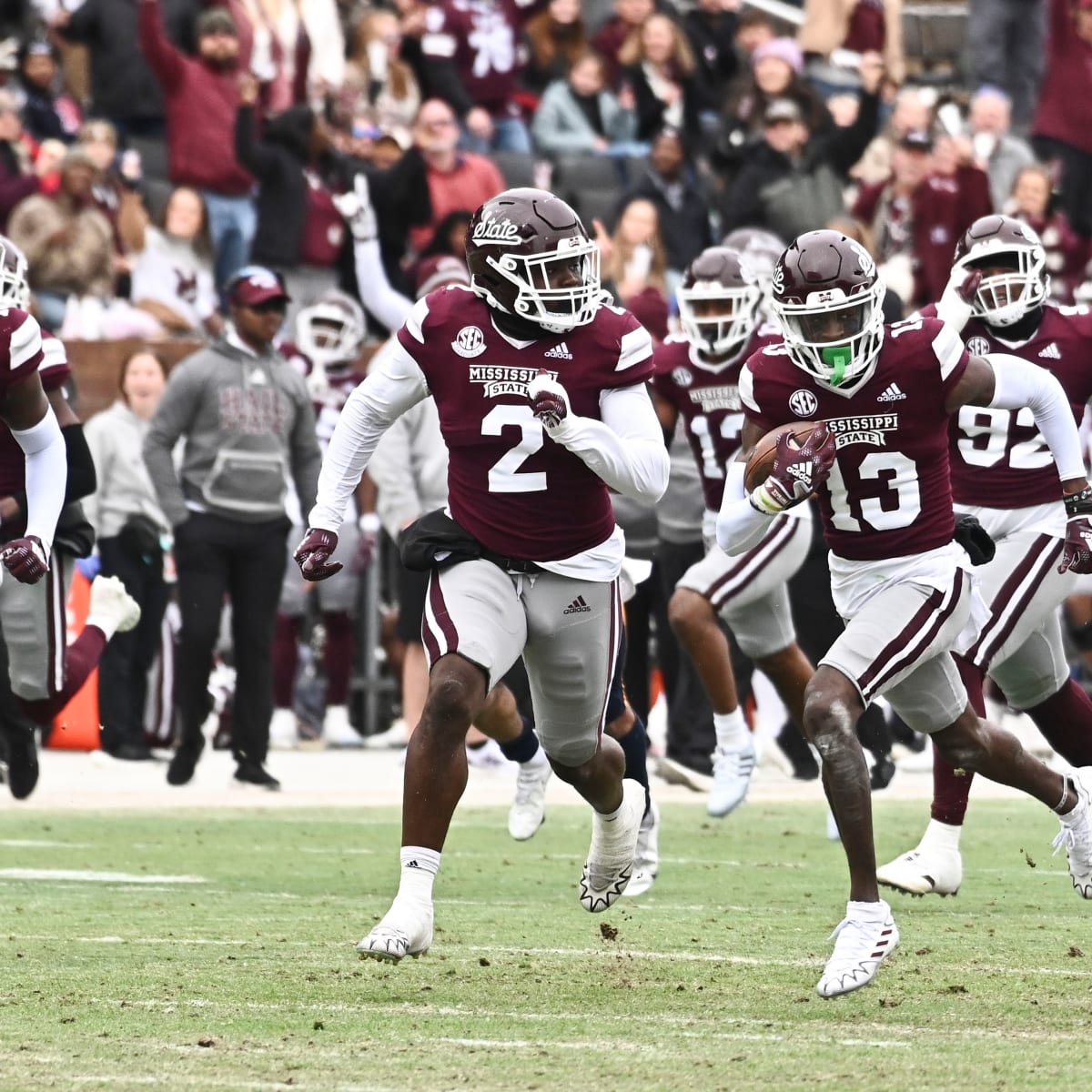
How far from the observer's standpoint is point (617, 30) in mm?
16812

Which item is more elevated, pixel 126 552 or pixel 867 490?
pixel 867 490

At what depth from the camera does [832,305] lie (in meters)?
5.76

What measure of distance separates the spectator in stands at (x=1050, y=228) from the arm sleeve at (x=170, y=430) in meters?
5.74

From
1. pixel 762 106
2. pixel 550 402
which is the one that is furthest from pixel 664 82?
pixel 550 402

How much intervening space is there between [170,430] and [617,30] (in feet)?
24.4

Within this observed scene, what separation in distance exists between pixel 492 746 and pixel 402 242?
11.8 ft

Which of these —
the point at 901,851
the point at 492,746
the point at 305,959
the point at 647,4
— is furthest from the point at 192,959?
the point at 647,4

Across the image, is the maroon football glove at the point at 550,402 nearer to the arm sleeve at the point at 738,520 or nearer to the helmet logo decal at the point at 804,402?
Result: the arm sleeve at the point at 738,520

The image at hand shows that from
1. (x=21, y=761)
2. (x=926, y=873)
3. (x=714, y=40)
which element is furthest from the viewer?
(x=714, y=40)

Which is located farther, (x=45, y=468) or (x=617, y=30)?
(x=617, y=30)

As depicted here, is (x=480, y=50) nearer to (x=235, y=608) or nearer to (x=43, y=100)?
(x=43, y=100)

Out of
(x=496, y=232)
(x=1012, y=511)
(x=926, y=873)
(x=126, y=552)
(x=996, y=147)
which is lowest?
(x=126, y=552)

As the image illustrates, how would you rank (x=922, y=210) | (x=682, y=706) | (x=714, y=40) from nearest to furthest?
1. (x=682, y=706)
2. (x=922, y=210)
3. (x=714, y=40)

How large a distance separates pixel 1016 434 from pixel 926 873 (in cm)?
148
